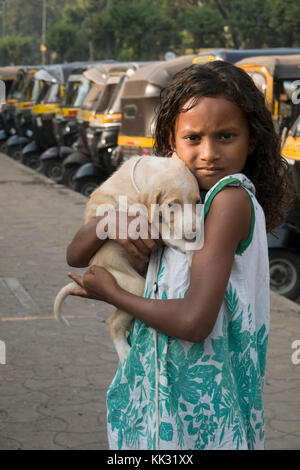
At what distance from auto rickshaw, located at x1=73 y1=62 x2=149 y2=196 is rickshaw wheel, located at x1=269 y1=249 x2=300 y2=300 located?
23.7 ft

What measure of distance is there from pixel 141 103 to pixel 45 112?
A: 9.37m

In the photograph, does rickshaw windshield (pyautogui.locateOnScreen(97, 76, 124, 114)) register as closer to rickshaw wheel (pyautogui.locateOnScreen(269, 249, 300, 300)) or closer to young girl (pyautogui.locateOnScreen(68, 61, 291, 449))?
rickshaw wheel (pyautogui.locateOnScreen(269, 249, 300, 300))

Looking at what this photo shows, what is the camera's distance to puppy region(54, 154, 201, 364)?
2.10 meters

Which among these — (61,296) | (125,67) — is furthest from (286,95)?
(61,296)

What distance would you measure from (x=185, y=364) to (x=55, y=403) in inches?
99.7

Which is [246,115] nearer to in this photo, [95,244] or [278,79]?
[95,244]

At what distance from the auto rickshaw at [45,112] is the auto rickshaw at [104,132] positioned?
208 inches

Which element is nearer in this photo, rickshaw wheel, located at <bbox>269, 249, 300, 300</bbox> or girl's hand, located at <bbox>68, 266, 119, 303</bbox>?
girl's hand, located at <bbox>68, 266, 119, 303</bbox>

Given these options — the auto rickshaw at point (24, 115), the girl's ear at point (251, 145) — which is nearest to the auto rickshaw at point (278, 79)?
the girl's ear at point (251, 145)

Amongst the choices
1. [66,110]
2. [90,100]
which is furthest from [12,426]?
[66,110]

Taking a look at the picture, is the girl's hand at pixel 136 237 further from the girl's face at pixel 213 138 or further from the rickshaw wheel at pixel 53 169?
the rickshaw wheel at pixel 53 169

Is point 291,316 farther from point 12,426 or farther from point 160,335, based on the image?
point 160,335

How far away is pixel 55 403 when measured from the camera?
4.30 metres

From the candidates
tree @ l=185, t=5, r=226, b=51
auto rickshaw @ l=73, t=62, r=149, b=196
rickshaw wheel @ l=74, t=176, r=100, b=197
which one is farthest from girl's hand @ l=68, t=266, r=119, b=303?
tree @ l=185, t=5, r=226, b=51
